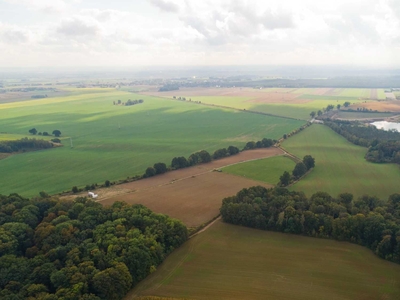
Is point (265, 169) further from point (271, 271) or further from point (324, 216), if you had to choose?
point (271, 271)

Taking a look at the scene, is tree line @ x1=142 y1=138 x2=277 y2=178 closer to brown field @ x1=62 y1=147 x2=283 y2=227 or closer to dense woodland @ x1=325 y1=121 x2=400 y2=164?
brown field @ x1=62 y1=147 x2=283 y2=227

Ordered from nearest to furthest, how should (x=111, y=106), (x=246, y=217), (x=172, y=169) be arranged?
(x=246, y=217)
(x=172, y=169)
(x=111, y=106)

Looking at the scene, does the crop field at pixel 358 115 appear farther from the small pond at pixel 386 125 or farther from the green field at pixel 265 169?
the green field at pixel 265 169

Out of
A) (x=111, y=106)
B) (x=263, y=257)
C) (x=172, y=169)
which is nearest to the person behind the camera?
(x=263, y=257)

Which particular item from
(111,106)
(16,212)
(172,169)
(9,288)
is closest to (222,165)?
(172,169)

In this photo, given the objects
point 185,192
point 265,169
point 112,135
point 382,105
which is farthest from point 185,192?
point 382,105

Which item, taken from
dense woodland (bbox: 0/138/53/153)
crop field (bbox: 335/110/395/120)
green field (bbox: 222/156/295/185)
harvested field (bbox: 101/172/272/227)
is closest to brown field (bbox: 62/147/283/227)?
harvested field (bbox: 101/172/272/227)

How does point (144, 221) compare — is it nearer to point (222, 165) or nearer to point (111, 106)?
point (222, 165)
